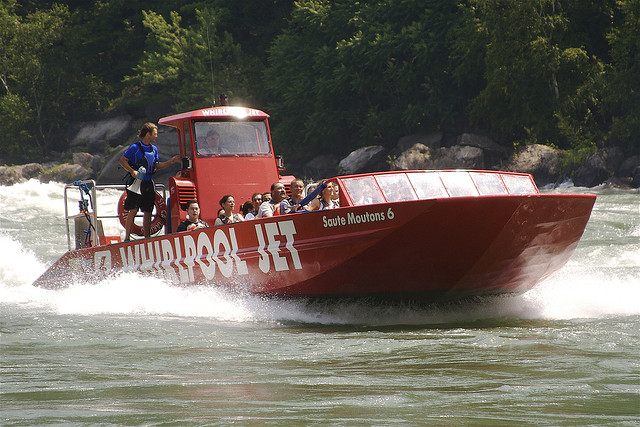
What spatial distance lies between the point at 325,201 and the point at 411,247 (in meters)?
1.17

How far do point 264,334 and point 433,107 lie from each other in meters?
34.2

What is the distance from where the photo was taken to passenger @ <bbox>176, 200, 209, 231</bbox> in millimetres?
11227

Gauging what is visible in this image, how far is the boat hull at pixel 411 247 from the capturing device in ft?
27.6

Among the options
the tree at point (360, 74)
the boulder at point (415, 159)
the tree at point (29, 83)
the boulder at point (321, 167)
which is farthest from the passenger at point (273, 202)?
the tree at point (29, 83)

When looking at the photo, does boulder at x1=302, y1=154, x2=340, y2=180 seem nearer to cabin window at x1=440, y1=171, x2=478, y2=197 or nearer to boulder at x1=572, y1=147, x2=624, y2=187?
boulder at x1=572, y1=147, x2=624, y2=187

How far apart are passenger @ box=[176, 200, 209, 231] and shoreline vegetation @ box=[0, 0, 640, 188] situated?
24417 millimetres

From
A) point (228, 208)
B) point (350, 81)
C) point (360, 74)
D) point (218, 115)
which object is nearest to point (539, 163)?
point (360, 74)

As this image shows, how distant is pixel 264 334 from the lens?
8523mm

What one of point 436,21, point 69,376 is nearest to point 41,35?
point 436,21

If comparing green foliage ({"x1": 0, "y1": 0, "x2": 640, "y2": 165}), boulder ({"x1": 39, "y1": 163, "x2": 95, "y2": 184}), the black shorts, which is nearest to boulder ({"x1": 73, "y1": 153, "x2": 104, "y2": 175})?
boulder ({"x1": 39, "y1": 163, "x2": 95, "y2": 184})

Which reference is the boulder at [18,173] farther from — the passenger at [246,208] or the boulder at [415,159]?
the passenger at [246,208]

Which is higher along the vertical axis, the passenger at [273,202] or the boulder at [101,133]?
the boulder at [101,133]

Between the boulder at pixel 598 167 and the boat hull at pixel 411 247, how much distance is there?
Answer: 2464 centimetres

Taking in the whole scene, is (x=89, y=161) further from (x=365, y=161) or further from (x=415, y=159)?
(x=415, y=159)
